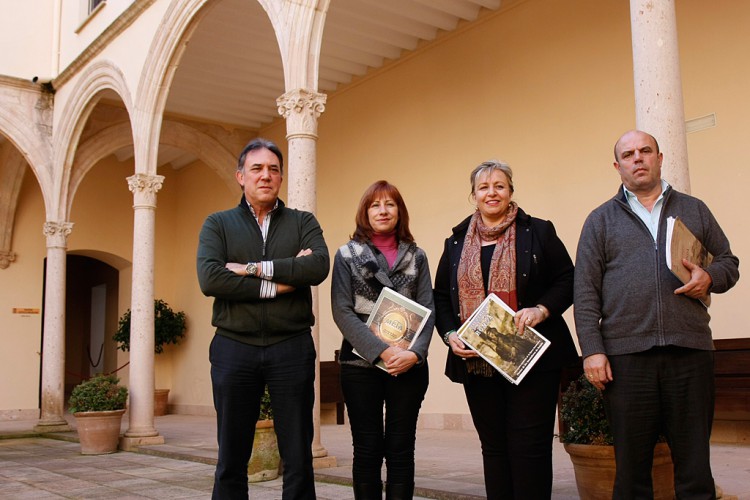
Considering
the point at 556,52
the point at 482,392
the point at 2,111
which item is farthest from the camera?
the point at 2,111

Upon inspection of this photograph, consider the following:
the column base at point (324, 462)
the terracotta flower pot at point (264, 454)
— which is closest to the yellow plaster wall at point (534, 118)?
the column base at point (324, 462)

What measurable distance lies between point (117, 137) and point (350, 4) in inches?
225

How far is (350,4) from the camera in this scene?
902 cm

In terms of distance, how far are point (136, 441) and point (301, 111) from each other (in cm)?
486

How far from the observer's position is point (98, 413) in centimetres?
873

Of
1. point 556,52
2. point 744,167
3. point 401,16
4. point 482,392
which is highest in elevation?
point 401,16

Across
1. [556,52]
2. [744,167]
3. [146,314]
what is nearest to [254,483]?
[146,314]

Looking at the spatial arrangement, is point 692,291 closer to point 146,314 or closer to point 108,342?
point 146,314

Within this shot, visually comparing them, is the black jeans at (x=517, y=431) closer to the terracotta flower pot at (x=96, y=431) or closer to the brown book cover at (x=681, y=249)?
the brown book cover at (x=681, y=249)

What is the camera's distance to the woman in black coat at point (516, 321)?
112 inches

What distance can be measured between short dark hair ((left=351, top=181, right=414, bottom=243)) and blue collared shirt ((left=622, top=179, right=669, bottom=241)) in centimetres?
92

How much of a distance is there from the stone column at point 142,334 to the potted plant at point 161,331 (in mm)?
5583

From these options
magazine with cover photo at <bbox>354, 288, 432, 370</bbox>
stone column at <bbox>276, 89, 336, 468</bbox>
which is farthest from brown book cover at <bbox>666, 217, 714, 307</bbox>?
stone column at <bbox>276, 89, 336, 468</bbox>

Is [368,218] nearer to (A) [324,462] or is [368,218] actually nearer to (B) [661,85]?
(B) [661,85]
